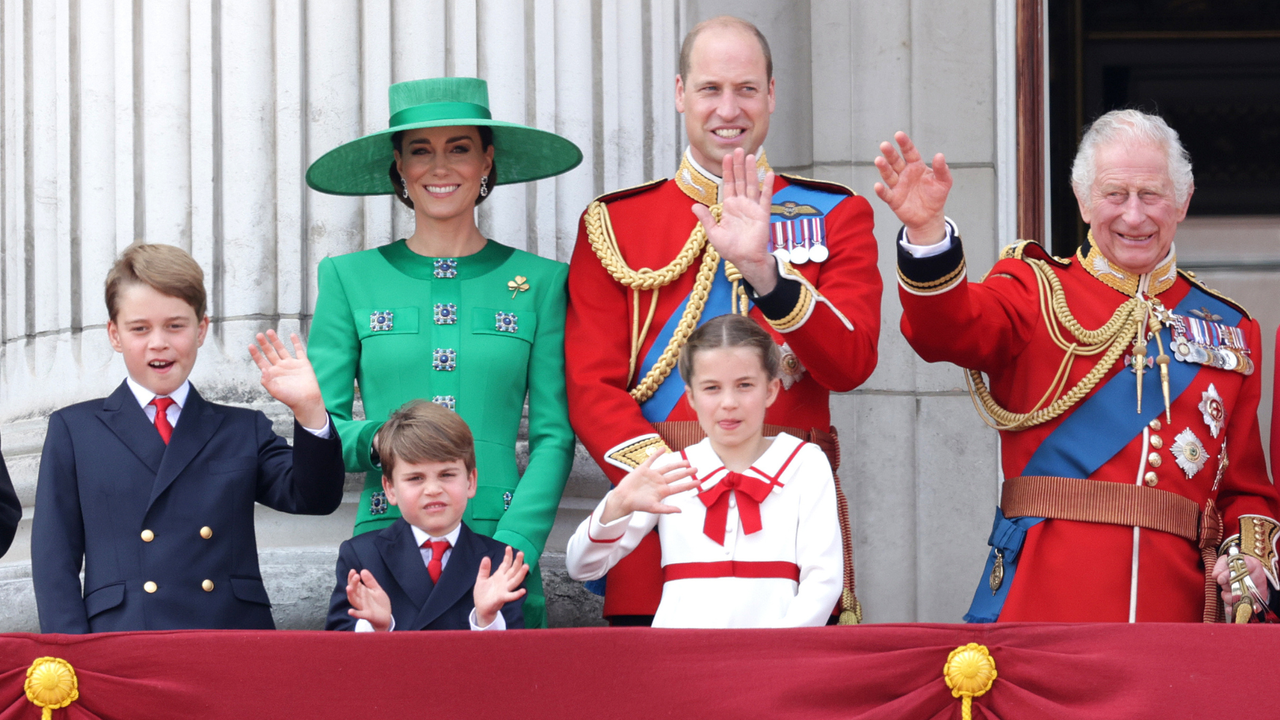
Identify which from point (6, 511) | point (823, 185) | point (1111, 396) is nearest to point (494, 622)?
point (6, 511)

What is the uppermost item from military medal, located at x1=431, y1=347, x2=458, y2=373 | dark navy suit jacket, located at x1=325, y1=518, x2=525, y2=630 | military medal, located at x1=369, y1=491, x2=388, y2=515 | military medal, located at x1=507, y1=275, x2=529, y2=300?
military medal, located at x1=507, y1=275, x2=529, y2=300

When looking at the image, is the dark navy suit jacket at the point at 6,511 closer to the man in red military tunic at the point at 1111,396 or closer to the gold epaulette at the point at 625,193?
the gold epaulette at the point at 625,193

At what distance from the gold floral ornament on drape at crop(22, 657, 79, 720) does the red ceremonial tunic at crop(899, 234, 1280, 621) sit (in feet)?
5.59

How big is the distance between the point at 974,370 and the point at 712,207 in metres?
0.67

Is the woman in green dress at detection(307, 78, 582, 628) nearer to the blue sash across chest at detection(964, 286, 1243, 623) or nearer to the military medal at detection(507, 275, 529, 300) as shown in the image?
the military medal at detection(507, 275, 529, 300)

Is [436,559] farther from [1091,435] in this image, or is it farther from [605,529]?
[1091,435]

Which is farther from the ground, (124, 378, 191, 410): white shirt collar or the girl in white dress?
(124, 378, 191, 410): white shirt collar

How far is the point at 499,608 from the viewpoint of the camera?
2.93 meters

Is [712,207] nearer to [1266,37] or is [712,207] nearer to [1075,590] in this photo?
[1075,590]

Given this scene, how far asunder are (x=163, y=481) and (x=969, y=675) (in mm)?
1546

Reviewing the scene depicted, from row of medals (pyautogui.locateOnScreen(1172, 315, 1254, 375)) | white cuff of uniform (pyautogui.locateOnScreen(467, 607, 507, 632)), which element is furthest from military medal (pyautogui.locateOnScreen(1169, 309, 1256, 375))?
white cuff of uniform (pyautogui.locateOnScreen(467, 607, 507, 632))

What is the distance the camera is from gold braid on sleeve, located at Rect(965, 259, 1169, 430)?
339 centimetres

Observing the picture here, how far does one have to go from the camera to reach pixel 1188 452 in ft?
11.0

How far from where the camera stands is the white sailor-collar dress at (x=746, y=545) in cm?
300
